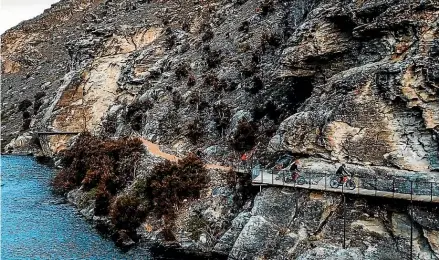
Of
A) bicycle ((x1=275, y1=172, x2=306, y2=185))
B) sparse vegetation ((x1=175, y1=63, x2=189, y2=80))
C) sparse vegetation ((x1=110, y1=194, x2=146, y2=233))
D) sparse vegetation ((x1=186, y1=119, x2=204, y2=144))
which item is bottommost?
sparse vegetation ((x1=110, y1=194, x2=146, y2=233))

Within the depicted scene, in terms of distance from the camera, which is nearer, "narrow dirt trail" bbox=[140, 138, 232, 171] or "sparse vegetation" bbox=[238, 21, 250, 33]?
"narrow dirt trail" bbox=[140, 138, 232, 171]

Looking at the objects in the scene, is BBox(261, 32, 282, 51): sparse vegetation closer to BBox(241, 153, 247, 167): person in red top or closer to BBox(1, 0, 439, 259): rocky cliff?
BBox(1, 0, 439, 259): rocky cliff

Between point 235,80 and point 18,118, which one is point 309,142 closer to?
point 235,80

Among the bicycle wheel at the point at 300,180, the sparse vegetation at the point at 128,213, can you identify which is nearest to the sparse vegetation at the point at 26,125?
the sparse vegetation at the point at 128,213

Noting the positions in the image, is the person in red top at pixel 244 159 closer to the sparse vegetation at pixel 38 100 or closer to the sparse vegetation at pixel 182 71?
the sparse vegetation at pixel 182 71

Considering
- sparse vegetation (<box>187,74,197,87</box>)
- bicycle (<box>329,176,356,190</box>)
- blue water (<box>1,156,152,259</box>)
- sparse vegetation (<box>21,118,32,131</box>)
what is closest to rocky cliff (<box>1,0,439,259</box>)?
sparse vegetation (<box>187,74,197,87</box>)

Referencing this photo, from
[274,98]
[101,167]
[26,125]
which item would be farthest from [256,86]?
[26,125]
